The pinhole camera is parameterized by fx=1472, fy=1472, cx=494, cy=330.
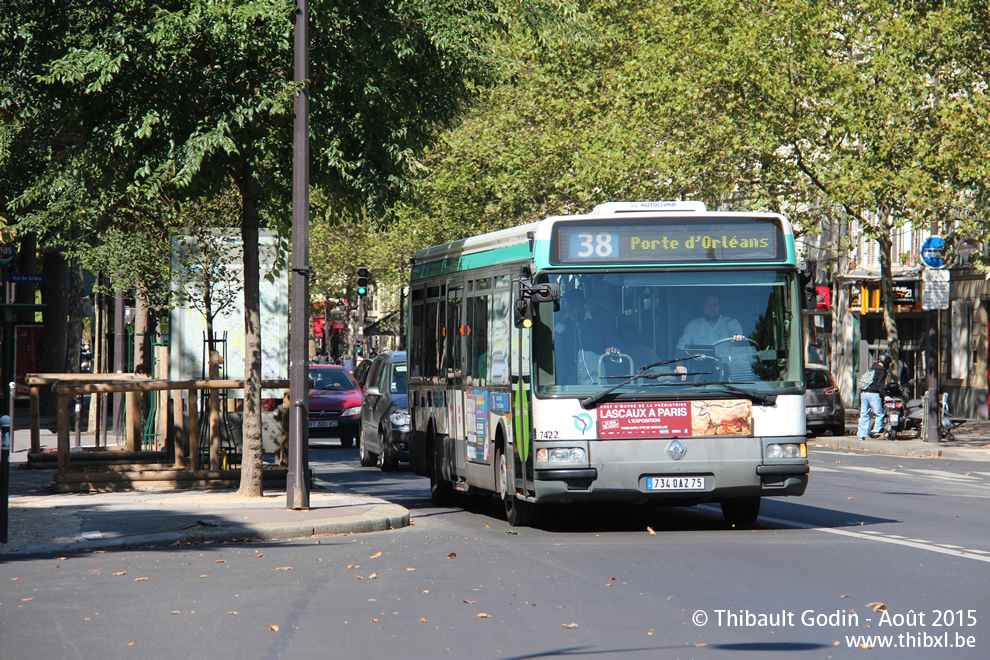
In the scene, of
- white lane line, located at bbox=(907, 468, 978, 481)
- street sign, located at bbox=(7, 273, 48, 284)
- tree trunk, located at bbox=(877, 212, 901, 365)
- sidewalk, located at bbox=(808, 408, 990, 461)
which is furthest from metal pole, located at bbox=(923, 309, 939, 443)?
street sign, located at bbox=(7, 273, 48, 284)

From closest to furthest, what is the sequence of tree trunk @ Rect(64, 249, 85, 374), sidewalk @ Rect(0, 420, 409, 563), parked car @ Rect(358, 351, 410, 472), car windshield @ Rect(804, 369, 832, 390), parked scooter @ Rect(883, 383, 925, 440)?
sidewalk @ Rect(0, 420, 409, 563) < parked car @ Rect(358, 351, 410, 472) < parked scooter @ Rect(883, 383, 925, 440) < car windshield @ Rect(804, 369, 832, 390) < tree trunk @ Rect(64, 249, 85, 374)

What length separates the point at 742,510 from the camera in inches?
542

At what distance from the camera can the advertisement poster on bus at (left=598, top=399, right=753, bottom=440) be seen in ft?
41.4

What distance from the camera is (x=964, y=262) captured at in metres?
38.6

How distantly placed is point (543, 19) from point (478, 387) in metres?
4.36

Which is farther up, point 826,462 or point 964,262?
point 964,262

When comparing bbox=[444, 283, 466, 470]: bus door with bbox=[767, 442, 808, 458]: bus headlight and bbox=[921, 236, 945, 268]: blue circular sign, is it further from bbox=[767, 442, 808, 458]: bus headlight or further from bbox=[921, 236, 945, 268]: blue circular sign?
bbox=[921, 236, 945, 268]: blue circular sign

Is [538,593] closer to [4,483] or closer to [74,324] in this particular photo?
[4,483]

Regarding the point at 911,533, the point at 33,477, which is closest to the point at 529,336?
the point at 911,533

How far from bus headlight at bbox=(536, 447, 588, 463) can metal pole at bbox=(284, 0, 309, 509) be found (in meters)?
2.94

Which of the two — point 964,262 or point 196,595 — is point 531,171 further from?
point 196,595

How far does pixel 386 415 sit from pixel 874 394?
12549 millimetres

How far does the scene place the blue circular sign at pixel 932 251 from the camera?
99.1 ft

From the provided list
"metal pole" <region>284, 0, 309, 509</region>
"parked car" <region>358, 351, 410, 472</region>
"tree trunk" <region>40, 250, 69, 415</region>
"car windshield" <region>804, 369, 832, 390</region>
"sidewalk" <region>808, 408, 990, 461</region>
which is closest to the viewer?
"metal pole" <region>284, 0, 309, 509</region>
